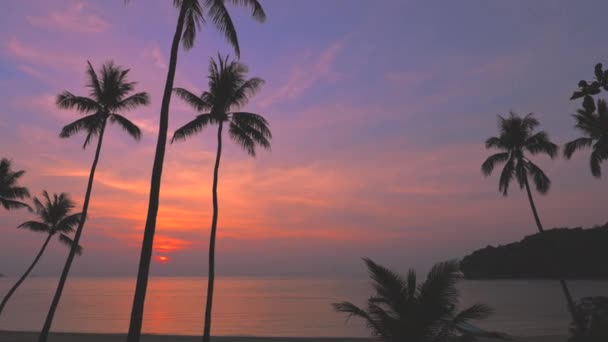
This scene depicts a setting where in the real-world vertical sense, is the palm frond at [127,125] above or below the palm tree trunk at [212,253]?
above

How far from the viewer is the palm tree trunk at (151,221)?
474 inches

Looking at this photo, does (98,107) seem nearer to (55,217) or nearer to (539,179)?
(55,217)

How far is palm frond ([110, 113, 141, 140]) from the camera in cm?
2589

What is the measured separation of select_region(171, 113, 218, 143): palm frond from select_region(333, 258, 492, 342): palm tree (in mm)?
15156

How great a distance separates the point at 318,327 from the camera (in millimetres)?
54812

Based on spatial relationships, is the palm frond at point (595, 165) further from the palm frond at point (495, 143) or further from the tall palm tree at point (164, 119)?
the tall palm tree at point (164, 119)

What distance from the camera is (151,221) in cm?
1279

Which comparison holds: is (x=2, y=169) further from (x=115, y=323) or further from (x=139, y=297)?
(x=115, y=323)

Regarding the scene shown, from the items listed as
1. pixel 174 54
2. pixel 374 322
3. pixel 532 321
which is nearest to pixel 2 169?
pixel 174 54

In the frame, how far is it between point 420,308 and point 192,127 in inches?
649

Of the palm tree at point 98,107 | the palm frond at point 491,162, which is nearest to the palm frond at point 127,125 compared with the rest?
the palm tree at point 98,107

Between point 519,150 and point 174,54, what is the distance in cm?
2716

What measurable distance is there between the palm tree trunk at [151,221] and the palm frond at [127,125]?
1283cm

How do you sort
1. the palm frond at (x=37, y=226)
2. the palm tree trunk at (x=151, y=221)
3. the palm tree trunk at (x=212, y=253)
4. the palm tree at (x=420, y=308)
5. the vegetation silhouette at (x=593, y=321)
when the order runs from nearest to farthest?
the palm tree at (x=420, y=308) → the palm tree trunk at (x=151, y=221) → the vegetation silhouette at (x=593, y=321) → the palm tree trunk at (x=212, y=253) → the palm frond at (x=37, y=226)
